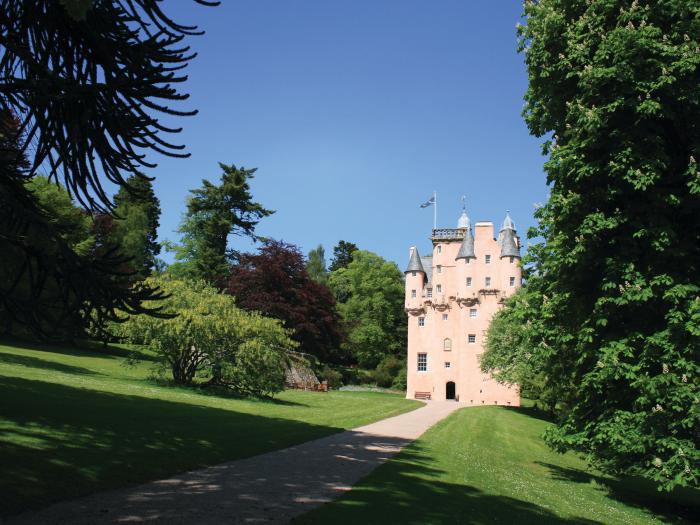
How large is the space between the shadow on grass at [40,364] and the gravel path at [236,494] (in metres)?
14.8

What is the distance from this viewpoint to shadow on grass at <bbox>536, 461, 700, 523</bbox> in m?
10.9

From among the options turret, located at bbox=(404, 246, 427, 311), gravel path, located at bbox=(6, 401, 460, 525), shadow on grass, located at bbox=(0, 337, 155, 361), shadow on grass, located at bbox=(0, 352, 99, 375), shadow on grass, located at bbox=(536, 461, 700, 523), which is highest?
turret, located at bbox=(404, 246, 427, 311)

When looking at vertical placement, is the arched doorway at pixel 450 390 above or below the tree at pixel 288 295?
below

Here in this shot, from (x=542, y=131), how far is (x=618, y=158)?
11.4 ft

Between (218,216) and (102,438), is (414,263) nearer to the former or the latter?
(218,216)

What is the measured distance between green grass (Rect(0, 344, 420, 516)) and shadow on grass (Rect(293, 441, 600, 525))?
280cm

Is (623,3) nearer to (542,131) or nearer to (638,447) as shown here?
(542,131)

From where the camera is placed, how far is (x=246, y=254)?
45.8 metres

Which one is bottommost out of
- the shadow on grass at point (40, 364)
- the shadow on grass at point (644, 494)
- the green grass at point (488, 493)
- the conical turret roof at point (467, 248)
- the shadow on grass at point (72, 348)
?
the shadow on grass at point (644, 494)

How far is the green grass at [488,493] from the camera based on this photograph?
6.98 metres

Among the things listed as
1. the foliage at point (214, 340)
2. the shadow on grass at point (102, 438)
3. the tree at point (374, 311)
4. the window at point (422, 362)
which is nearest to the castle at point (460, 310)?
the window at point (422, 362)

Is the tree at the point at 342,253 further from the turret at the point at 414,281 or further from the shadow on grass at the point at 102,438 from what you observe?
the shadow on grass at the point at 102,438

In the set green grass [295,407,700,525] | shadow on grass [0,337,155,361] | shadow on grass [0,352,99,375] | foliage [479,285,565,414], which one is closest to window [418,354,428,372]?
foliage [479,285,565,414]

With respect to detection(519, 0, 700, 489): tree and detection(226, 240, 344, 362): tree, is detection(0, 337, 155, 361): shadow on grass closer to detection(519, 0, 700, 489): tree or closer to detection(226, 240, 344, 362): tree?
detection(226, 240, 344, 362): tree
